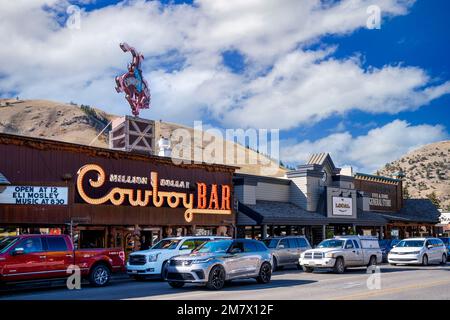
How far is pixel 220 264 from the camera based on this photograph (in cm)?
1794

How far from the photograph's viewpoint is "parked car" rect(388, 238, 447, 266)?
99.1 ft

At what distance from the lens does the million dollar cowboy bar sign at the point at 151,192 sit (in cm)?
2705

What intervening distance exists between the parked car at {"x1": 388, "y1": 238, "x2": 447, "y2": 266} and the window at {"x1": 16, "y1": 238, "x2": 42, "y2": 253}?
66.1 feet

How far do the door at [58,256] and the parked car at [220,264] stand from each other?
371 cm

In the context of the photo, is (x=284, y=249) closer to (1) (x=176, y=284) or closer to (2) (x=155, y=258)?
(2) (x=155, y=258)

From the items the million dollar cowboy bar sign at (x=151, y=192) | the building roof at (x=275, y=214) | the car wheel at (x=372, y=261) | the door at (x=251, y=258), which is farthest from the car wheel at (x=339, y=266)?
the million dollar cowboy bar sign at (x=151, y=192)

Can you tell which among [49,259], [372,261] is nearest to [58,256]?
[49,259]

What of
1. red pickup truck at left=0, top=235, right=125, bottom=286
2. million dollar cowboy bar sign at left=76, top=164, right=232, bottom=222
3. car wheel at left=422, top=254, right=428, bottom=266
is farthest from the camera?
car wheel at left=422, top=254, right=428, bottom=266

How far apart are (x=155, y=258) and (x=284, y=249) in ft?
27.5

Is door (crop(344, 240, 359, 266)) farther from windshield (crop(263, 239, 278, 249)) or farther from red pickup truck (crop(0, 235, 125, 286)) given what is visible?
red pickup truck (crop(0, 235, 125, 286))

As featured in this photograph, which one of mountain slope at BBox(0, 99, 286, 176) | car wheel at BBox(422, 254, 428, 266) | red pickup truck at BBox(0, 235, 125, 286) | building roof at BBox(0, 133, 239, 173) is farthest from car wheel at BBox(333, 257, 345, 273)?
mountain slope at BBox(0, 99, 286, 176)
